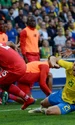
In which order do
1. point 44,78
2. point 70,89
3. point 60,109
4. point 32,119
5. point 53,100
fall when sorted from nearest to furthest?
1. point 32,119
2. point 60,109
3. point 70,89
4. point 53,100
5. point 44,78

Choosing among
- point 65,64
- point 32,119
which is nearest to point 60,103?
point 65,64

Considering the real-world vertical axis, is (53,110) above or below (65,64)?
below

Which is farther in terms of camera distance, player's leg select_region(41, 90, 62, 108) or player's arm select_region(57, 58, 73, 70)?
player's leg select_region(41, 90, 62, 108)

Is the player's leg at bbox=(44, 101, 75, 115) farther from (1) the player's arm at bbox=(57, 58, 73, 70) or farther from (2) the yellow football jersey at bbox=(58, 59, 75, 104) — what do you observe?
(1) the player's arm at bbox=(57, 58, 73, 70)

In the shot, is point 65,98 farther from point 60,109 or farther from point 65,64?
point 65,64

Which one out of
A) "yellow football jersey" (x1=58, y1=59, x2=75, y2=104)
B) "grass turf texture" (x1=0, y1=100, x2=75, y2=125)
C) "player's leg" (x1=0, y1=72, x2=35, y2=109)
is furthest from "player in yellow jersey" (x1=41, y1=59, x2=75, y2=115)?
"player's leg" (x1=0, y1=72, x2=35, y2=109)

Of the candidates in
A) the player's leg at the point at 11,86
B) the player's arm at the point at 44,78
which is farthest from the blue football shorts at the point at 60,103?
the player's arm at the point at 44,78

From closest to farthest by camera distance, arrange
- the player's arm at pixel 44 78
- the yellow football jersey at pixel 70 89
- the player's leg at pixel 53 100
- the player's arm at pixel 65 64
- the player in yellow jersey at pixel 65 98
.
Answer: the player's arm at pixel 65 64, the player in yellow jersey at pixel 65 98, the yellow football jersey at pixel 70 89, the player's leg at pixel 53 100, the player's arm at pixel 44 78

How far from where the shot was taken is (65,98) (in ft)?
39.9

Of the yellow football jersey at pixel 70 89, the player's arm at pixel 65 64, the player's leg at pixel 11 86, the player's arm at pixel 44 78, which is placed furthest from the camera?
→ the player's arm at pixel 44 78

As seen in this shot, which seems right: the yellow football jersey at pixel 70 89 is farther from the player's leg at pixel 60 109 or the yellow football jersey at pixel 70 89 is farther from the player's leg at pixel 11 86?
the player's leg at pixel 11 86

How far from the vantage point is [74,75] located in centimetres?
1204

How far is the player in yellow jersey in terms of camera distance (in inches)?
471

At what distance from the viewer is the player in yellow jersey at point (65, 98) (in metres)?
12.0
